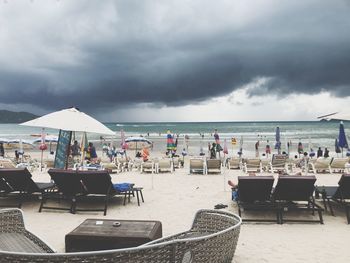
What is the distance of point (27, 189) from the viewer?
730cm

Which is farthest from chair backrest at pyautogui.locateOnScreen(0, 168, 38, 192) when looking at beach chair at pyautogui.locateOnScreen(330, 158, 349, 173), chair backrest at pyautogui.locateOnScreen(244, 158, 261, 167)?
beach chair at pyautogui.locateOnScreen(330, 158, 349, 173)

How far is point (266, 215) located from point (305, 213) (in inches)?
32.4

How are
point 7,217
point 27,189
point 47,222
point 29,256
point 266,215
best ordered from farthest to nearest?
point 27,189, point 266,215, point 47,222, point 7,217, point 29,256

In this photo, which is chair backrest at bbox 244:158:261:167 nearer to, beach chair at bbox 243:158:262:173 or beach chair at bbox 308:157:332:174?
beach chair at bbox 243:158:262:173

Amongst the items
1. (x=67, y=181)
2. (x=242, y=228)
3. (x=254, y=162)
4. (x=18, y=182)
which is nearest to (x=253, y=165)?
(x=254, y=162)

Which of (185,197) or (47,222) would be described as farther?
(185,197)

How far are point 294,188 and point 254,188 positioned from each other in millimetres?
744

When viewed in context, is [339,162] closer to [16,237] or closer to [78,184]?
[78,184]

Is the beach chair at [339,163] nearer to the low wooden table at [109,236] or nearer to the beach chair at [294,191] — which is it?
the beach chair at [294,191]

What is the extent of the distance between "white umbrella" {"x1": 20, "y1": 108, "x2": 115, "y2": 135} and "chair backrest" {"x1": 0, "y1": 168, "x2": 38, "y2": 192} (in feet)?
3.34

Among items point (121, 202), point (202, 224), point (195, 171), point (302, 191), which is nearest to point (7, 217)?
point (202, 224)

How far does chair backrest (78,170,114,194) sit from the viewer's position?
684 cm

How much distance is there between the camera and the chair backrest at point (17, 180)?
700 centimetres

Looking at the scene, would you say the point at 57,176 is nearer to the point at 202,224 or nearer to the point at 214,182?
the point at 202,224
